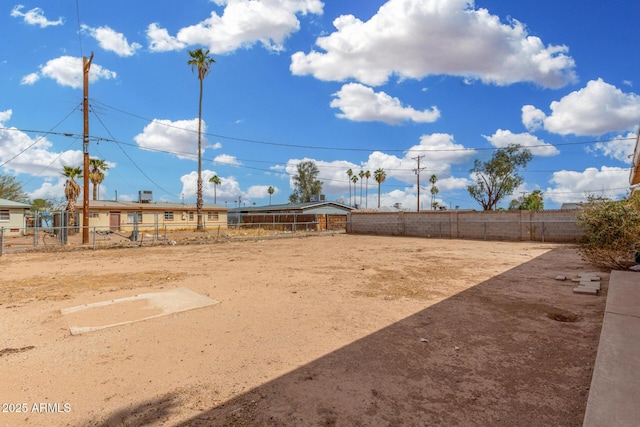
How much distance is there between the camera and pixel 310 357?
373 centimetres

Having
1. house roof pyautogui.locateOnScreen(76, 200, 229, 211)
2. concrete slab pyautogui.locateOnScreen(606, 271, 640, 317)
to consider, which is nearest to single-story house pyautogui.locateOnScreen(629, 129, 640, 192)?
concrete slab pyautogui.locateOnScreen(606, 271, 640, 317)

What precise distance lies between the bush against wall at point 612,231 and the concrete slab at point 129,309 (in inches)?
391

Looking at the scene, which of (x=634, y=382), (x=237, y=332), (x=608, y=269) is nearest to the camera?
(x=634, y=382)

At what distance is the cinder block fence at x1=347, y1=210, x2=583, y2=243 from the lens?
18.9 m

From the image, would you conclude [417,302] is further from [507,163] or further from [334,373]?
[507,163]

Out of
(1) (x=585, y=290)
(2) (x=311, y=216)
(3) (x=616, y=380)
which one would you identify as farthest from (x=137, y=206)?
(3) (x=616, y=380)

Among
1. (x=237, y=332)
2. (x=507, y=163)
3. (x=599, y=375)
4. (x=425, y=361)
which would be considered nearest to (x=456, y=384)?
(x=425, y=361)

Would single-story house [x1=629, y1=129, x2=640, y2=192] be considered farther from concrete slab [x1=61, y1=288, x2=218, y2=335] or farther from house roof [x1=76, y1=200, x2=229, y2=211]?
house roof [x1=76, y1=200, x2=229, y2=211]

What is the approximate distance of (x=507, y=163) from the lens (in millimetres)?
36906

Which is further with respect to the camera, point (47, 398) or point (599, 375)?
point (47, 398)

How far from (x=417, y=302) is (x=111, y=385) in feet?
16.0

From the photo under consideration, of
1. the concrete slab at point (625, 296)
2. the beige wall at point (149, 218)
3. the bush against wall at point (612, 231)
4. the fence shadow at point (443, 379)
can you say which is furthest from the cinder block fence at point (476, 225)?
the fence shadow at point (443, 379)

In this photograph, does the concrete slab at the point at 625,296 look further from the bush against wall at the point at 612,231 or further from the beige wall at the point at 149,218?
the beige wall at the point at 149,218

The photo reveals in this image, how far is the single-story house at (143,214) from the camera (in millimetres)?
29078
